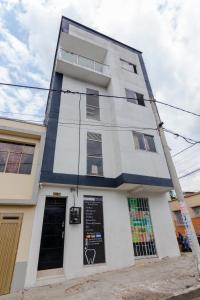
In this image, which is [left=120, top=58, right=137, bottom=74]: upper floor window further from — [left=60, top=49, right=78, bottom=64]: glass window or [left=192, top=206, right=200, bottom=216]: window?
[left=192, top=206, right=200, bottom=216]: window

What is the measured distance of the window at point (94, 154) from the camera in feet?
26.6

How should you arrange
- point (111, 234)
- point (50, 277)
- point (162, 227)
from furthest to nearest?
point (162, 227) < point (111, 234) < point (50, 277)

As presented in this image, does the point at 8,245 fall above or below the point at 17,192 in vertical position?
below

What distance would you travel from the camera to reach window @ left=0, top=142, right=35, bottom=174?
6.81 m

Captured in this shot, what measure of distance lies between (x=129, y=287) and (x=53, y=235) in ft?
10.9

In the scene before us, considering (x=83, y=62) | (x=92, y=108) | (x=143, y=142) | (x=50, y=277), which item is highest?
(x=83, y=62)

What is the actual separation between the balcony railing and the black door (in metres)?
8.52

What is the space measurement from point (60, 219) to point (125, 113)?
6.51 m

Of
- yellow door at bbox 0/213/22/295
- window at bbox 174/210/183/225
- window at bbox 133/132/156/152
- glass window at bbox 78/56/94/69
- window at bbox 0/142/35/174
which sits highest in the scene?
glass window at bbox 78/56/94/69

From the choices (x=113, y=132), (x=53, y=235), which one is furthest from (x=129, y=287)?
(x=113, y=132)

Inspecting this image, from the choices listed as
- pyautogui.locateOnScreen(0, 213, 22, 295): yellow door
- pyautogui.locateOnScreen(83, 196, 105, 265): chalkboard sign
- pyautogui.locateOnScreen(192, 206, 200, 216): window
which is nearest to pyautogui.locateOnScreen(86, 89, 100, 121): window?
pyautogui.locateOnScreen(83, 196, 105, 265): chalkboard sign

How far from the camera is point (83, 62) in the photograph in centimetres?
1136

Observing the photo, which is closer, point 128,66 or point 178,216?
point 128,66

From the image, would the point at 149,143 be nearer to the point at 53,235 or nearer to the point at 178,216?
the point at 53,235
